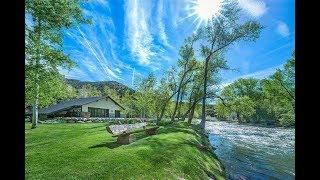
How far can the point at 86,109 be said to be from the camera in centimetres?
6309

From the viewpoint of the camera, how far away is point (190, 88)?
49.7m

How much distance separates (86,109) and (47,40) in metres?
45.4

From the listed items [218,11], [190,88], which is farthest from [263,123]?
[218,11]

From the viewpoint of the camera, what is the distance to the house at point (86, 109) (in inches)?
2388

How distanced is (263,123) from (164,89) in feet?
147

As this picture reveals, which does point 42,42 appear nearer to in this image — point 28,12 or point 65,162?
point 28,12

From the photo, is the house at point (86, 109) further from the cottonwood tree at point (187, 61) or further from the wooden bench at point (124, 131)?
the wooden bench at point (124, 131)

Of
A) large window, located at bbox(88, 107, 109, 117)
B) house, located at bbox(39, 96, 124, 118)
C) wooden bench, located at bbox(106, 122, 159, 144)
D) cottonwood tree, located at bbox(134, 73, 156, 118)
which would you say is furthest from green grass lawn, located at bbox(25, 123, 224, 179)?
large window, located at bbox(88, 107, 109, 117)

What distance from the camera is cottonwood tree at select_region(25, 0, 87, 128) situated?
16422 mm

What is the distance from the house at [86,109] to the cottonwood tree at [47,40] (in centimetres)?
4302

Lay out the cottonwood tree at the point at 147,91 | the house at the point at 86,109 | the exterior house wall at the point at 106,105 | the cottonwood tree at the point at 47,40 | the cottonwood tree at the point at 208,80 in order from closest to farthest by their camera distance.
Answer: the cottonwood tree at the point at 47,40 → the cottonwood tree at the point at 208,80 → the cottonwood tree at the point at 147,91 → the house at the point at 86,109 → the exterior house wall at the point at 106,105

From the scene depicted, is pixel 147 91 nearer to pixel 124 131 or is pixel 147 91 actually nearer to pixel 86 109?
pixel 86 109

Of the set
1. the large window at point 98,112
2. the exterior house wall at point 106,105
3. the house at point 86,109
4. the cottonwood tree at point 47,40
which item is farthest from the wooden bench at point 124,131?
the large window at point 98,112
